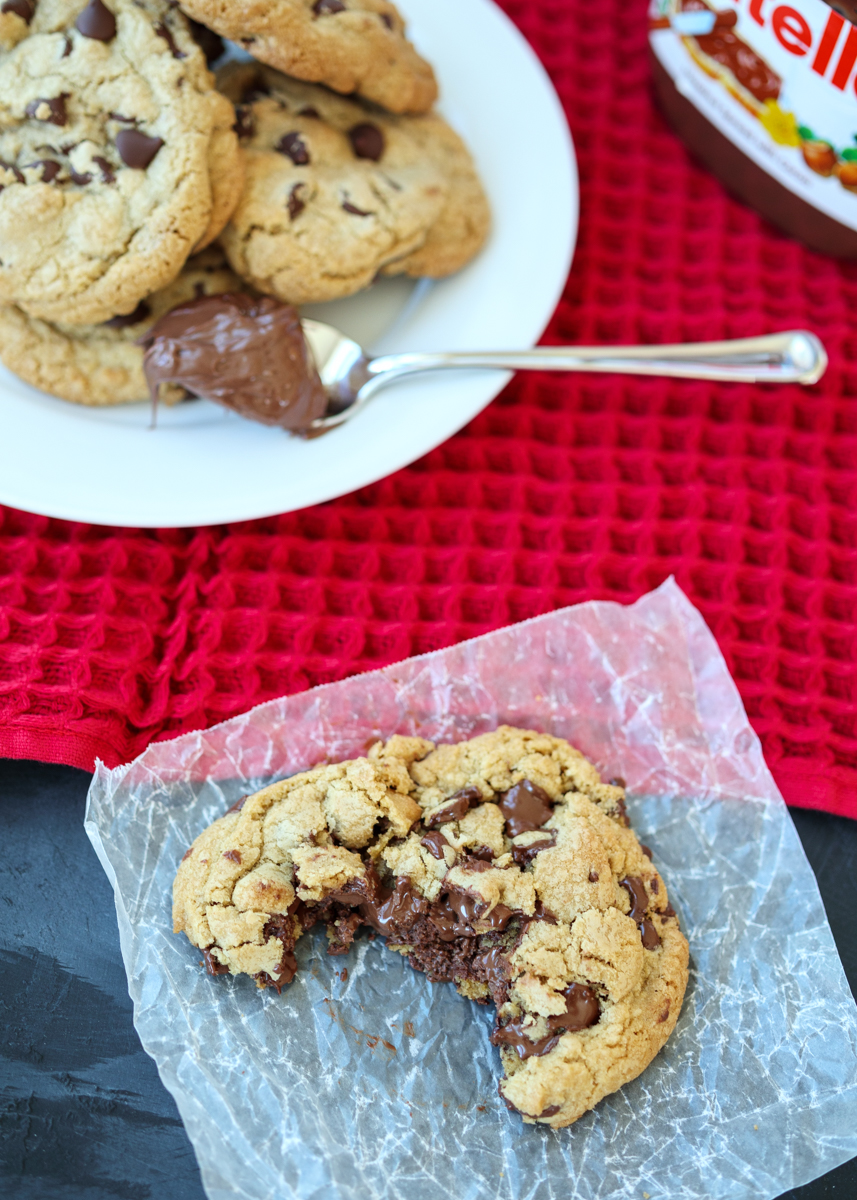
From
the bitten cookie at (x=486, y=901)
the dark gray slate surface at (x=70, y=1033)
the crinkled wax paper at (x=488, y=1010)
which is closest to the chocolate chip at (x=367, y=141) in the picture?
the crinkled wax paper at (x=488, y=1010)

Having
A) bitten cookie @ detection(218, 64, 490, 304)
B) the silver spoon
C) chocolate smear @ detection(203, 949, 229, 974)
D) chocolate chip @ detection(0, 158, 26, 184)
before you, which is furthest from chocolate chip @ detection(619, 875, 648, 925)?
chocolate chip @ detection(0, 158, 26, 184)

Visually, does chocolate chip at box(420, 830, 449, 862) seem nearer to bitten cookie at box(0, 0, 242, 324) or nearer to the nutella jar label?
bitten cookie at box(0, 0, 242, 324)

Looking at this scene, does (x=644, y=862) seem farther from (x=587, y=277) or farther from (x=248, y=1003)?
(x=587, y=277)

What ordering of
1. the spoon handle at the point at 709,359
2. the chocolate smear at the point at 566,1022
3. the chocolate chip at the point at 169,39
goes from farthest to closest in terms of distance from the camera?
the spoon handle at the point at 709,359
the chocolate chip at the point at 169,39
the chocolate smear at the point at 566,1022

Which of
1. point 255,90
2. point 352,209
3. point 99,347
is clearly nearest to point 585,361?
point 352,209

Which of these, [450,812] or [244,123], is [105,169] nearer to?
[244,123]

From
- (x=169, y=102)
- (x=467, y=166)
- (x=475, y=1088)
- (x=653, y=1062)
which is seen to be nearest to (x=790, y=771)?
(x=653, y=1062)

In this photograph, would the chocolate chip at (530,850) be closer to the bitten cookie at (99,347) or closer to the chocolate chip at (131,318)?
the bitten cookie at (99,347)
